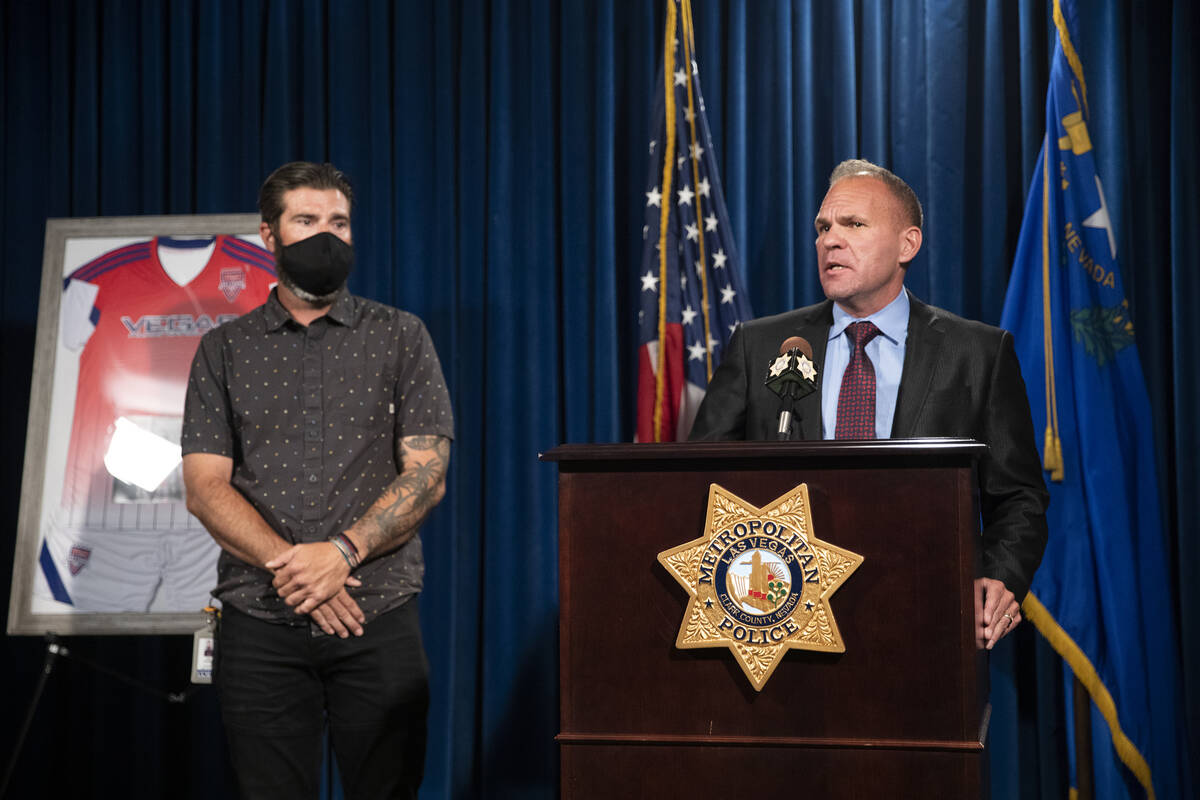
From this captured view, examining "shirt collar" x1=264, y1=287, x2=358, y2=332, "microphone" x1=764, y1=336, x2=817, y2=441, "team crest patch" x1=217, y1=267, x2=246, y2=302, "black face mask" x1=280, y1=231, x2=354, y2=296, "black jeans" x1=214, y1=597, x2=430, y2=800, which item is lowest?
"black jeans" x1=214, y1=597, x2=430, y2=800

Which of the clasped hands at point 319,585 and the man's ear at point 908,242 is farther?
the man's ear at point 908,242

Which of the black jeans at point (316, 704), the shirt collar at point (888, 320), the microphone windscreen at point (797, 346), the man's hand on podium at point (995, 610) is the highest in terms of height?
the shirt collar at point (888, 320)

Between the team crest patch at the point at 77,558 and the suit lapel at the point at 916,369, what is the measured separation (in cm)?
267

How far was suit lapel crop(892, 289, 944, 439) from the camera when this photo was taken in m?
2.08

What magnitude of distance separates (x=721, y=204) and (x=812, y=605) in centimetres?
222

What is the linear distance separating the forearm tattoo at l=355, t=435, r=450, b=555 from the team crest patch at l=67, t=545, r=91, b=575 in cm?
162

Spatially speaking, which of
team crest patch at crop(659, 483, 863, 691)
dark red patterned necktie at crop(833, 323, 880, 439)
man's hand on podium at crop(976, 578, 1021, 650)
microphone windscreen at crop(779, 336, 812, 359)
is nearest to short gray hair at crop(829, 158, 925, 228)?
dark red patterned necktie at crop(833, 323, 880, 439)

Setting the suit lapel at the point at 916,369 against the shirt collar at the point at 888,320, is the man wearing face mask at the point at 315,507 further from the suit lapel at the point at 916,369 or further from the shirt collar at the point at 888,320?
the suit lapel at the point at 916,369

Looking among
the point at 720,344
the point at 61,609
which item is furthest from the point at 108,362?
the point at 720,344

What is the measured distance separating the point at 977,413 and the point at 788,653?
861 millimetres

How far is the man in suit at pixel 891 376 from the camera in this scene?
2059 mm

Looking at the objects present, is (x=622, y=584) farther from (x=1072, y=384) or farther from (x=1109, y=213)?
(x=1109, y=213)

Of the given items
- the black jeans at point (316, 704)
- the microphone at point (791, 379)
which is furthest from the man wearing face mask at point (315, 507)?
the microphone at point (791, 379)

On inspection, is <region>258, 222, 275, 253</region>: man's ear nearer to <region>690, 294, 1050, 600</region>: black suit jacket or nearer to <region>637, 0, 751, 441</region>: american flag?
<region>690, 294, 1050, 600</region>: black suit jacket
